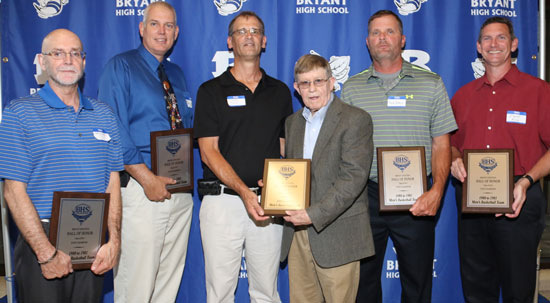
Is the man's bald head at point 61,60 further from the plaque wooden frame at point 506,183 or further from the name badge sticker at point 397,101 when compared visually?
the plaque wooden frame at point 506,183

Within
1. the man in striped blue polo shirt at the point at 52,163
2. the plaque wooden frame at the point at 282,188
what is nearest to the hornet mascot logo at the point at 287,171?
the plaque wooden frame at the point at 282,188

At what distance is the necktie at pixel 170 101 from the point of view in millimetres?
3272

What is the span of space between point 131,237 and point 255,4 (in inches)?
89.8

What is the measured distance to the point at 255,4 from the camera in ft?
12.9

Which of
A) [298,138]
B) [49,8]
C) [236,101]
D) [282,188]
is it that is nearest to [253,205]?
[282,188]

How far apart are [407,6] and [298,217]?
245cm

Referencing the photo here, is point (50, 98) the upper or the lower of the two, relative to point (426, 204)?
upper

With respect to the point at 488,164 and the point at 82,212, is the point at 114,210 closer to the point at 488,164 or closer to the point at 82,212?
the point at 82,212

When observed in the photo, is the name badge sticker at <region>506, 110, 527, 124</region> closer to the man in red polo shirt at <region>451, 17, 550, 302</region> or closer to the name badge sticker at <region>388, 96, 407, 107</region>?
the man in red polo shirt at <region>451, 17, 550, 302</region>

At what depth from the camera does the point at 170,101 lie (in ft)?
10.9

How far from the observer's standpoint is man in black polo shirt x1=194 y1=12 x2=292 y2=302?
314 centimetres

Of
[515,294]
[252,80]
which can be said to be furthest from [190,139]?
Result: [515,294]

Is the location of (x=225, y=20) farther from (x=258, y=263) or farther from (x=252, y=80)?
(x=258, y=263)

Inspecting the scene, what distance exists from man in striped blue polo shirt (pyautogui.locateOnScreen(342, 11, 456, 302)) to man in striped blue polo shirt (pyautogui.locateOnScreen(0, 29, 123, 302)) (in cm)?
182
